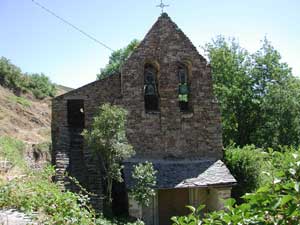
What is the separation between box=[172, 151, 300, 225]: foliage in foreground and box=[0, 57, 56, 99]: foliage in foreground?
114 ft

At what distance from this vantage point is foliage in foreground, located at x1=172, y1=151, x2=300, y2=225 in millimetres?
2129

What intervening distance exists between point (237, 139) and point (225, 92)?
3.87 metres

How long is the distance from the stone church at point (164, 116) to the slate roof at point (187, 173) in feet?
0.14

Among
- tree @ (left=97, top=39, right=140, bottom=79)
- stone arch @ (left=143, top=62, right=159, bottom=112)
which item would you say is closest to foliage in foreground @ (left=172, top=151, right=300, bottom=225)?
stone arch @ (left=143, top=62, right=159, bottom=112)

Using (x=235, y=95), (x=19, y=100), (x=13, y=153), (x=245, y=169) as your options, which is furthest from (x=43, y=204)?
(x=19, y=100)

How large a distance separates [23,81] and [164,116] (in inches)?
886

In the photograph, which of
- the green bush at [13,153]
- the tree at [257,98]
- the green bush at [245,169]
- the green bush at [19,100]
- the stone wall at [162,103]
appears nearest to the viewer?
the green bush at [13,153]

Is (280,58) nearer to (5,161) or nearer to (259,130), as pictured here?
(259,130)

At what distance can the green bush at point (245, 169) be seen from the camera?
17641 mm

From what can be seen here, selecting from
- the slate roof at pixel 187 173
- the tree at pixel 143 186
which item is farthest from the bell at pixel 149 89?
the tree at pixel 143 186

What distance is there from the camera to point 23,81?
3575cm

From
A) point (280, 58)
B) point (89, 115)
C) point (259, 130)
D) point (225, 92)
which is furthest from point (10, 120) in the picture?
point (280, 58)

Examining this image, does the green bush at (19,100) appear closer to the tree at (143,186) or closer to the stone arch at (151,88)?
the stone arch at (151,88)

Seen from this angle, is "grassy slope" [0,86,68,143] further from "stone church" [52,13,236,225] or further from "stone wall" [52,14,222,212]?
"stone church" [52,13,236,225]
